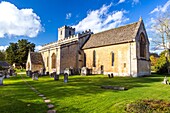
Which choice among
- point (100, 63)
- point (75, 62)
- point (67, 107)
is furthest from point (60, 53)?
point (67, 107)

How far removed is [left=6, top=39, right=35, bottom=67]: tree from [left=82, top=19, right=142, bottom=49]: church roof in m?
36.3

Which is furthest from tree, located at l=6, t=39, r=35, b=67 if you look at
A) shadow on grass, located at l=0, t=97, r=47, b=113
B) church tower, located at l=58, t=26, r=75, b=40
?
shadow on grass, located at l=0, t=97, r=47, b=113

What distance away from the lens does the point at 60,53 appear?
3503cm

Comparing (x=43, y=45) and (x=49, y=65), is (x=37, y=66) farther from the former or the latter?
(x=43, y=45)

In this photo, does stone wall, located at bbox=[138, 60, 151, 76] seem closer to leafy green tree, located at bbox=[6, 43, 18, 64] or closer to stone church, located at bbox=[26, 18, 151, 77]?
stone church, located at bbox=[26, 18, 151, 77]

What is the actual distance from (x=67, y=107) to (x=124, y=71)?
866 inches

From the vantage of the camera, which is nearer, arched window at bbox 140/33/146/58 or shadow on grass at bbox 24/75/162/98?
shadow on grass at bbox 24/75/162/98

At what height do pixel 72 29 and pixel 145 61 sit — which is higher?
pixel 72 29

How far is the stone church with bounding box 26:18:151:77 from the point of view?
28.2 metres

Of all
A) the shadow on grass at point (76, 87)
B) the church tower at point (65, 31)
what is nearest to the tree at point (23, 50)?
the church tower at point (65, 31)

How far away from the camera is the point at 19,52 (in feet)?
213

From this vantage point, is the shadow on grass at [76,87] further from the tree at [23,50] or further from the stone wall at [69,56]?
the tree at [23,50]

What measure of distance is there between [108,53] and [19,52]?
150 feet

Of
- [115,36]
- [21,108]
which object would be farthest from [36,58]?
[21,108]
